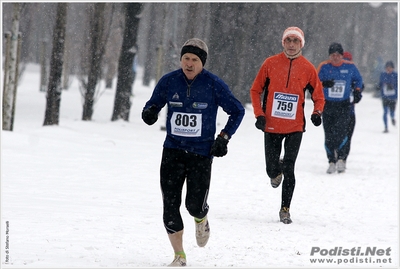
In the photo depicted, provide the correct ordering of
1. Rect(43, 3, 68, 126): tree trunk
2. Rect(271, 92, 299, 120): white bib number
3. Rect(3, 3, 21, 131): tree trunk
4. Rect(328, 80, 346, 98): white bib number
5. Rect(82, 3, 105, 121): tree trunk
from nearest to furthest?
Rect(271, 92, 299, 120): white bib number
Rect(328, 80, 346, 98): white bib number
Rect(3, 3, 21, 131): tree trunk
Rect(43, 3, 68, 126): tree trunk
Rect(82, 3, 105, 121): tree trunk

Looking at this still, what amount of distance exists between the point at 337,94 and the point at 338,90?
7 centimetres

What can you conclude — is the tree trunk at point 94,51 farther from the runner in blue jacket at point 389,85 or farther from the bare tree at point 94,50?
the runner in blue jacket at point 389,85

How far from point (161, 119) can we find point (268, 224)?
16787 millimetres

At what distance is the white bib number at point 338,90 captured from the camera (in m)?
11.7

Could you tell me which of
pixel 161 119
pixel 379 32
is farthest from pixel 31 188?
pixel 379 32

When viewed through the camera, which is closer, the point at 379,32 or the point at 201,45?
the point at 201,45

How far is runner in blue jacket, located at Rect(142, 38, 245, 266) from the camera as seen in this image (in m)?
5.56

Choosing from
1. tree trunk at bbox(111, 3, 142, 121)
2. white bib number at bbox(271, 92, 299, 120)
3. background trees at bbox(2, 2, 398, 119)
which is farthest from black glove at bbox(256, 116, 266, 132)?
background trees at bbox(2, 2, 398, 119)

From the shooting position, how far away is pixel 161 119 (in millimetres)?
24078

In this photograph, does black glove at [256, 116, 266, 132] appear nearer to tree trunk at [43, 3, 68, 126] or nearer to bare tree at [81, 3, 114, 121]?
tree trunk at [43, 3, 68, 126]

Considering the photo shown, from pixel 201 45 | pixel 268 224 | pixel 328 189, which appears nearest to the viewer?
pixel 201 45

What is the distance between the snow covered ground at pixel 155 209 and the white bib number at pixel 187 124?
1.02 meters

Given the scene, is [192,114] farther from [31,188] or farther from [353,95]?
[353,95]

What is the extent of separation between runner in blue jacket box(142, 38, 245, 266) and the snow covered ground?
483 millimetres
